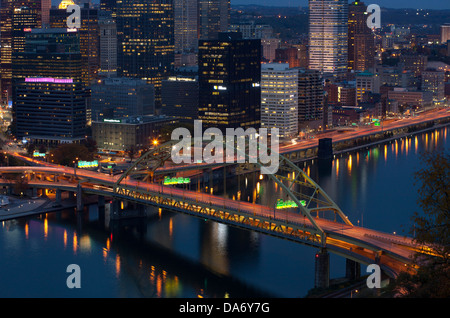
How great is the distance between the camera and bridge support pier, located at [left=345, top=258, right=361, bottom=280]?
2841 cm

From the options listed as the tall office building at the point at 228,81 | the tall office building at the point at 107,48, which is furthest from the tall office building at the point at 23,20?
the tall office building at the point at 228,81

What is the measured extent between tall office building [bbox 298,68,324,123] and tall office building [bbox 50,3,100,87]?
25002mm

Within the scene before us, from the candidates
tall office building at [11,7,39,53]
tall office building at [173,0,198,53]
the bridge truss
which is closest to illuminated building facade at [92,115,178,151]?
the bridge truss

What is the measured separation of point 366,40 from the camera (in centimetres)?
11656

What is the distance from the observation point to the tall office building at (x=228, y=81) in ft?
206

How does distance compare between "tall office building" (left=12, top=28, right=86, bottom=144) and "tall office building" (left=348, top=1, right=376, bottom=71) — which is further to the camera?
"tall office building" (left=348, top=1, right=376, bottom=71)

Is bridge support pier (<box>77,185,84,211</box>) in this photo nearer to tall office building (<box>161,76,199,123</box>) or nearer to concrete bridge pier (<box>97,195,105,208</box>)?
concrete bridge pier (<box>97,195,105,208</box>)

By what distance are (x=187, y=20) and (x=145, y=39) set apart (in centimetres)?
3909

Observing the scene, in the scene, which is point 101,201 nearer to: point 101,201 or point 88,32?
point 101,201

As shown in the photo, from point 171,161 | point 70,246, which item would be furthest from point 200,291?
point 171,161

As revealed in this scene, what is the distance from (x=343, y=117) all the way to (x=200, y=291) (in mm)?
50458

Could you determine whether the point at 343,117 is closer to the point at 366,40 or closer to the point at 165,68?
the point at 165,68

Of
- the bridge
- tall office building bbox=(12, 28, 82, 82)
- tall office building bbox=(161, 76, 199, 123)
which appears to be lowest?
the bridge

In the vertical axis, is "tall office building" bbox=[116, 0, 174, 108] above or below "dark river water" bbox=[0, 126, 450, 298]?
above
